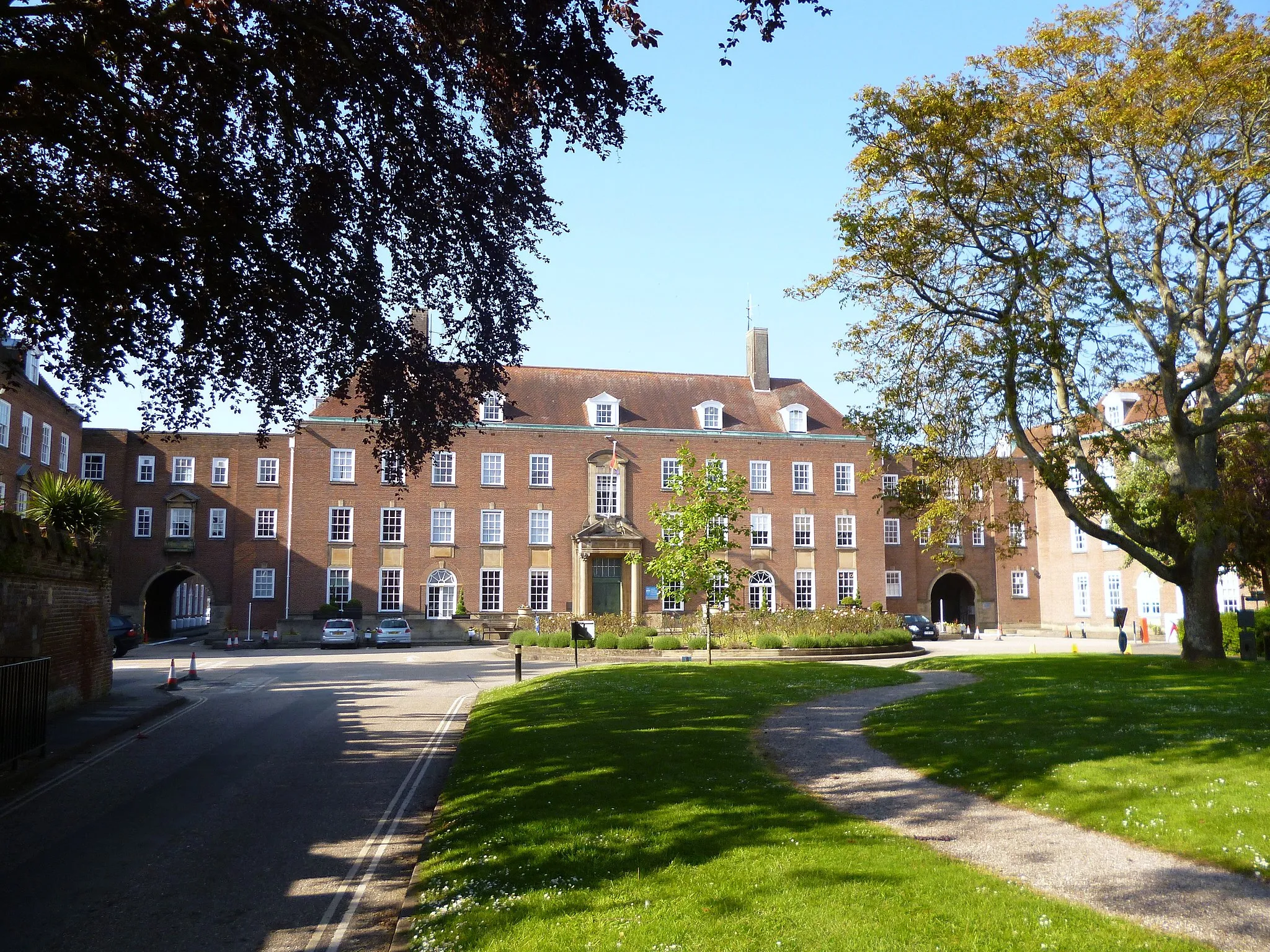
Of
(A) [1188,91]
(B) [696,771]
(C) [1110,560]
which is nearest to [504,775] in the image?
(B) [696,771]

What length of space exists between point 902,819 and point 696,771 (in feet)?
8.13

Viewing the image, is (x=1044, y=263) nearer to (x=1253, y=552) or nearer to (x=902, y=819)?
(x=1253, y=552)

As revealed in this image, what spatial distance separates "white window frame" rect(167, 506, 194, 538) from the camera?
4778 centimetres

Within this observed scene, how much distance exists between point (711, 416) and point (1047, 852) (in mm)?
44548

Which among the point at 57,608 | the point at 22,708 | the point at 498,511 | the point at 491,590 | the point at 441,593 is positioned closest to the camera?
the point at 22,708

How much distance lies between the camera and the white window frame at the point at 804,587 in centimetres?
5053

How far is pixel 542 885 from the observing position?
6520 mm

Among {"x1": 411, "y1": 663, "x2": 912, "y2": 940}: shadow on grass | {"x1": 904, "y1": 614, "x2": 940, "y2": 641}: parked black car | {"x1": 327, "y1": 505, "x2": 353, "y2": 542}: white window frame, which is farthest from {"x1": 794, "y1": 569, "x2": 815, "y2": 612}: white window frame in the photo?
{"x1": 411, "y1": 663, "x2": 912, "y2": 940}: shadow on grass

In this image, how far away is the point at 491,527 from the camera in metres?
48.3

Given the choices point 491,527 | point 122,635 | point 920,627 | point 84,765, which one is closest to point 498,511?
point 491,527

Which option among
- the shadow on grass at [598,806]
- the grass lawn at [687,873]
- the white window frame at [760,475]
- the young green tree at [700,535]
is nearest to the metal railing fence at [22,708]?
the shadow on grass at [598,806]

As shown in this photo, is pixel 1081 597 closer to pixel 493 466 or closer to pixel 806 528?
pixel 806 528

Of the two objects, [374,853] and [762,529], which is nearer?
[374,853]

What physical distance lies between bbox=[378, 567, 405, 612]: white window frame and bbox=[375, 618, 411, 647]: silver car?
4353mm
